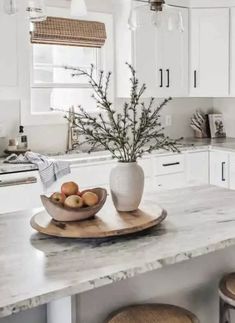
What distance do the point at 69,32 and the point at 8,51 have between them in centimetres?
66

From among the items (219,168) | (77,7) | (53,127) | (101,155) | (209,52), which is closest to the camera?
(77,7)

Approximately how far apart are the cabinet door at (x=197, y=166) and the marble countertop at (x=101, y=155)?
67 millimetres

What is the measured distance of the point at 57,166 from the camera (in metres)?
3.54

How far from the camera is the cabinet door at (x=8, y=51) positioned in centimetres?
372

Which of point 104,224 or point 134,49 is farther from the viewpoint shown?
point 134,49

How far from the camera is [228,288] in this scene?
1.92 m

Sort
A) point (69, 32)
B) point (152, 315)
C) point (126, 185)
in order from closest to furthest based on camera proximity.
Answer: point (152, 315) < point (126, 185) < point (69, 32)

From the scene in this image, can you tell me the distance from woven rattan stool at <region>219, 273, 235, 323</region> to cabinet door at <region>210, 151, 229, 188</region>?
2505 millimetres

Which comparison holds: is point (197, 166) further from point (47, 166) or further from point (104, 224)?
point (104, 224)

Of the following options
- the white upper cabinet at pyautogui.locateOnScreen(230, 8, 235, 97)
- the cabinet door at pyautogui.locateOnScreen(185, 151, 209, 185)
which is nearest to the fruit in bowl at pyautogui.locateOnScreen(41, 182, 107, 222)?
the cabinet door at pyautogui.locateOnScreen(185, 151, 209, 185)

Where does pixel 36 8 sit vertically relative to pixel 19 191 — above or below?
above

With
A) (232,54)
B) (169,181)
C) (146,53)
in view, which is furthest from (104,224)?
(232,54)

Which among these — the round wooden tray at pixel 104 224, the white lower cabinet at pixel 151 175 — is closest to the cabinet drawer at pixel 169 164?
Answer: the white lower cabinet at pixel 151 175

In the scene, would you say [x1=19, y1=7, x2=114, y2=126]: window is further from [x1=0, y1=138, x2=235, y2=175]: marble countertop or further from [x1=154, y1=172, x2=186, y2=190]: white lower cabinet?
[x1=154, y1=172, x2=186, y2=190]: white lower cabinet
